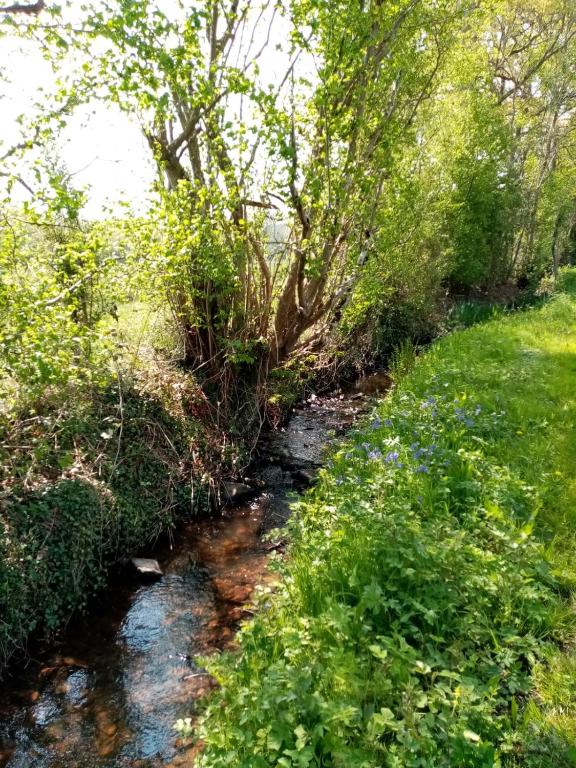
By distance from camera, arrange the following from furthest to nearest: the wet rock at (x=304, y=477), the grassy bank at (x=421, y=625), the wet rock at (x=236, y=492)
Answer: the wet rock at (x=304, y=477)
the wet rock at (x=236, y=492)
the grassy bank at (x=421, y=625)

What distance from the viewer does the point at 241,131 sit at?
6.58 metres

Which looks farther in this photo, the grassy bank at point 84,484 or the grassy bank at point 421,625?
the grassy bank at point 84,484

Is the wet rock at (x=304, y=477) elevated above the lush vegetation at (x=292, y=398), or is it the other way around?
the lush vegetation at (x=292, y=398)

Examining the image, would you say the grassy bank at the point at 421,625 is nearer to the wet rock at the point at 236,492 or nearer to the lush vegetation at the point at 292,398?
the lush vegetation at the point at 292,398

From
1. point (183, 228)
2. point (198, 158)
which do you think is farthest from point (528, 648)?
point (198, 158)

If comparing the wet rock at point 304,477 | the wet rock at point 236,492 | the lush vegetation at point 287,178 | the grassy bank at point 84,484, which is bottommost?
the wet rock at point 304,477

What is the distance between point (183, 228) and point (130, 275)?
96cm

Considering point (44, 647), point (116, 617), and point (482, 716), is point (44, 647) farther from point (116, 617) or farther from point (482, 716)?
point (482, 716)

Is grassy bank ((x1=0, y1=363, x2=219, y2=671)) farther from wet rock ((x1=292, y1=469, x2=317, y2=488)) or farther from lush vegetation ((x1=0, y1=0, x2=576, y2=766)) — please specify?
wet rock ((x1=292, y1=469, x2=317, y2=488))

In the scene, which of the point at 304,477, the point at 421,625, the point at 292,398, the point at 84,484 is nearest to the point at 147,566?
the point at 84,484

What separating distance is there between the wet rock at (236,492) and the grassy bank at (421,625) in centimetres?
210

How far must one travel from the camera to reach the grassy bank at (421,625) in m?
2.32

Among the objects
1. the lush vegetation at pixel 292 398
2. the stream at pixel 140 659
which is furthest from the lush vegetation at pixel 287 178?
the stream at pixel 140 659

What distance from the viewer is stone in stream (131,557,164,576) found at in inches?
216
